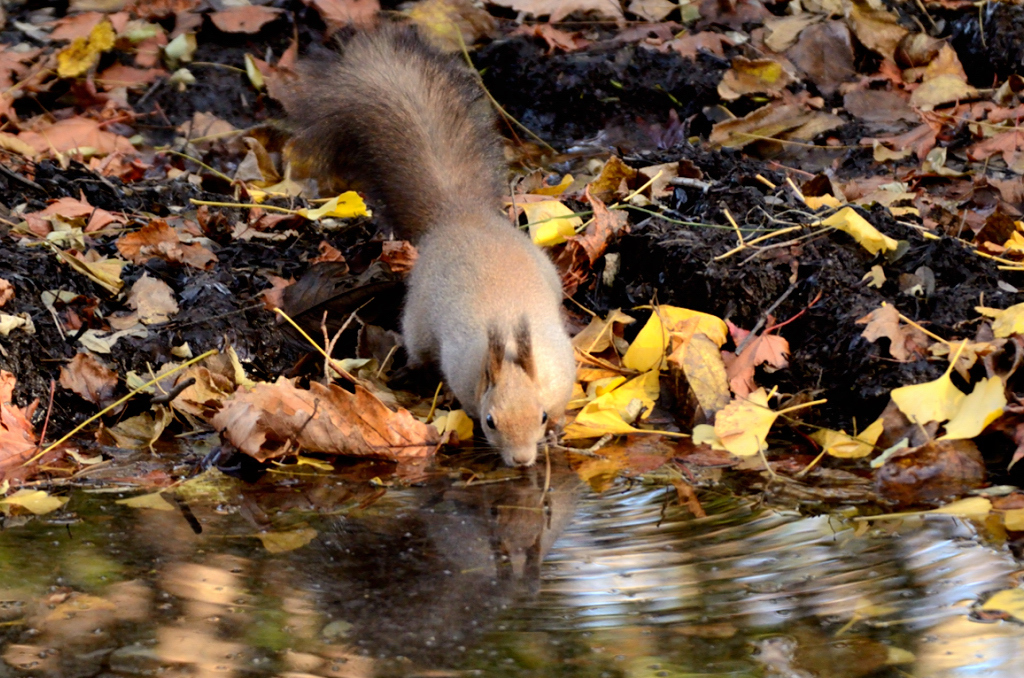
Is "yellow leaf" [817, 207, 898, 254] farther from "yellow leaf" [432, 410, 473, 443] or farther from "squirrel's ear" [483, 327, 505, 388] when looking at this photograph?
"yellow leaf" [432, 410, 473, 443]

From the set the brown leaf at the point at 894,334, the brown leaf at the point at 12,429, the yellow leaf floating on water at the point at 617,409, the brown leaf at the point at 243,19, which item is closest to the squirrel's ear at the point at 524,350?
the yellow leaf floating on water at the point at 617,409

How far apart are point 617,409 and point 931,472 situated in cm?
84

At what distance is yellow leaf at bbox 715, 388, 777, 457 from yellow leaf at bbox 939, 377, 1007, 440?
1.34 feet

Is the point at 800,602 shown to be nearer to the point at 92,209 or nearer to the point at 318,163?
the point at 318,163

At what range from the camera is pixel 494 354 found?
9.29 feet

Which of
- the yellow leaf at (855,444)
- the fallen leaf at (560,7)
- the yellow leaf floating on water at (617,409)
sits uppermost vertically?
the fallen leaf at (560,7)

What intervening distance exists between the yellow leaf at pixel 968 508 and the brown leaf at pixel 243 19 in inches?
168

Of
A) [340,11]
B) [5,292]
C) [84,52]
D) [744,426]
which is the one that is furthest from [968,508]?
[84,52]

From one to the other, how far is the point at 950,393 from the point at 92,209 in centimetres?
289

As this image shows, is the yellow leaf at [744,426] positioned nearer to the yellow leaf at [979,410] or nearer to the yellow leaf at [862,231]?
the yellow leaf at [979,410]

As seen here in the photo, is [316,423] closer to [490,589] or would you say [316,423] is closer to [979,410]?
[490,589]

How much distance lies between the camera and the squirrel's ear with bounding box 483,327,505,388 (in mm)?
2826

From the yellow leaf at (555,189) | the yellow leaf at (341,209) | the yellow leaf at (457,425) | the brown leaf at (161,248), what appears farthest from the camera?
the yellow leaf at (555,189)

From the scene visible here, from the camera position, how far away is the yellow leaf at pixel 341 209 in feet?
12.8
